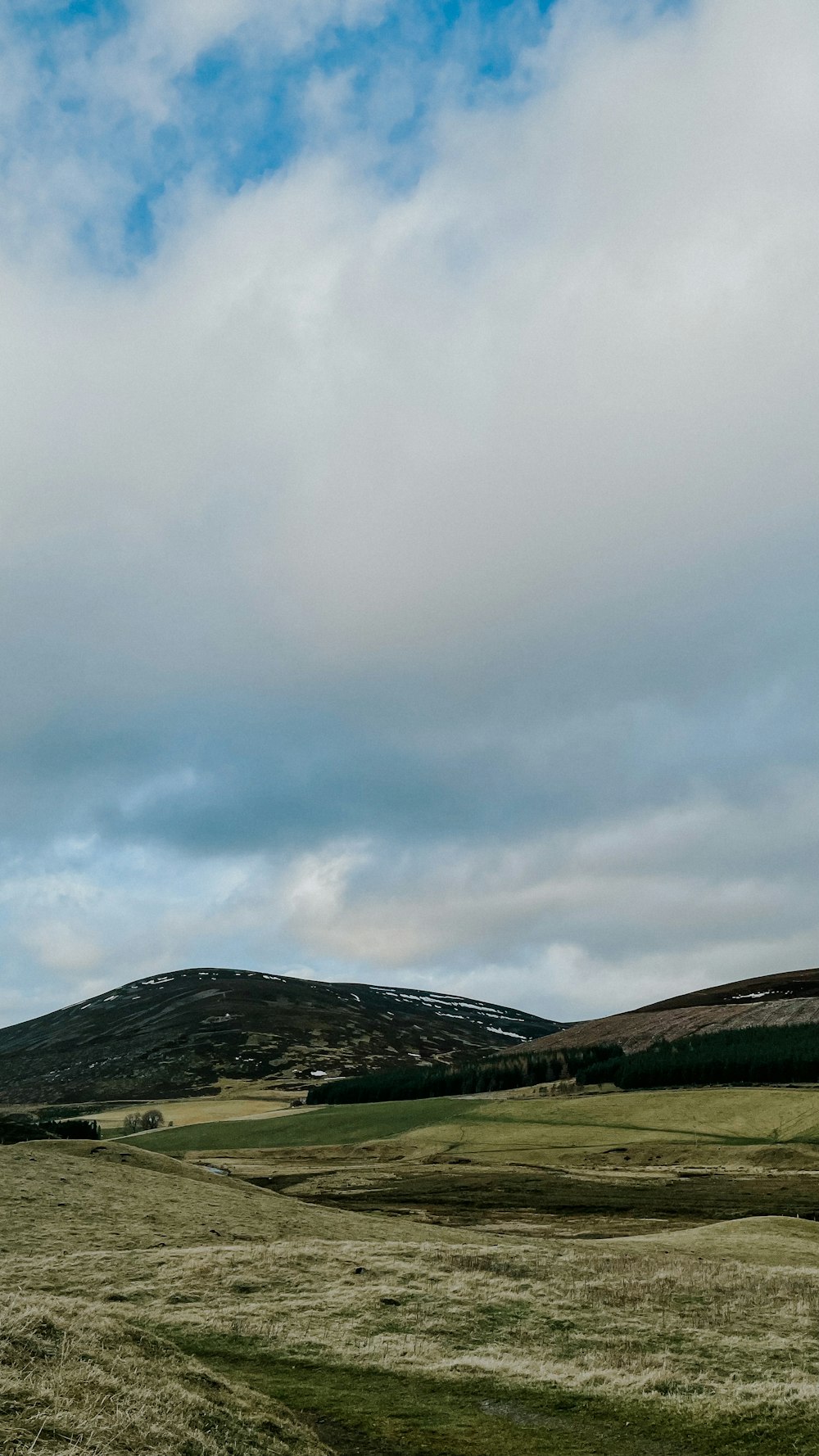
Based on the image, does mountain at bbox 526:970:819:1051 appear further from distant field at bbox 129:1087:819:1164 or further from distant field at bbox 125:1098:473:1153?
distant field at bbox 125:1098:473:1153

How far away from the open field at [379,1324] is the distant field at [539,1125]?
5060 cm

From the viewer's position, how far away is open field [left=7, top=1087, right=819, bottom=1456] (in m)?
15.4

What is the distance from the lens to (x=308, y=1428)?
Result: 16.6 m

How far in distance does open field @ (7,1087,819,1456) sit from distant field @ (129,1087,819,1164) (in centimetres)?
5060

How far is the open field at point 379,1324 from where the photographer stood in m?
15.4

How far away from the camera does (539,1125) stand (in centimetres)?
12250

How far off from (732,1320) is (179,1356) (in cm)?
1569

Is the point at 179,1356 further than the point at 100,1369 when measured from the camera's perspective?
Yes

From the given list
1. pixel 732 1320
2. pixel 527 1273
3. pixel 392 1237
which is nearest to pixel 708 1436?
pixel 732 1320

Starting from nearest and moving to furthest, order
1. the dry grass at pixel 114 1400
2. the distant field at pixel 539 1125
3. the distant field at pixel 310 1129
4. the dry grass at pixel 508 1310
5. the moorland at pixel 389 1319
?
the dry grass at pixel 114 1400 → the moorland at pixel 389 1319 → the dry grass at pixel 508 1310 → the distant field at pixel 539 1125 → the distant field at pixel 310 1129

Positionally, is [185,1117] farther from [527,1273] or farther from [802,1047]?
[527,1273]

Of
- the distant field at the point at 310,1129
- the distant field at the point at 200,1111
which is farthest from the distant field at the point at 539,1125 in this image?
the distant field at the point at 200,1111

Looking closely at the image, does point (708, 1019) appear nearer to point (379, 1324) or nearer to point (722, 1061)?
point (722, 1061)

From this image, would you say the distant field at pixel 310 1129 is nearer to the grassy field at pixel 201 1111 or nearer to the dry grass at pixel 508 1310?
the grassy field at pixel 201 1111
